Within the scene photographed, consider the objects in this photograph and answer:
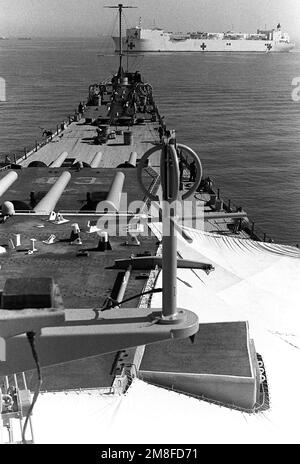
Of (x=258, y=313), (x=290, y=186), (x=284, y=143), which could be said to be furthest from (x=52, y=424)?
(x=284, y=143)

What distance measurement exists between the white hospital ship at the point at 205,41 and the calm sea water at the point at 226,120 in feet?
182

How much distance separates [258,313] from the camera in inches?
680

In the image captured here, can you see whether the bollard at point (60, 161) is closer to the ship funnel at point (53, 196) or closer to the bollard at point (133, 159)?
the bollard at point (133, 159)

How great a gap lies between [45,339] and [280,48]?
659 ft

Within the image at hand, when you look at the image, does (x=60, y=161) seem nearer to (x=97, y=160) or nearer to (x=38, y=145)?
(x=97, y=160)

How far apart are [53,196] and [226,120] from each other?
44314 mm

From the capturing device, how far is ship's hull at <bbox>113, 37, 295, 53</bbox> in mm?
181825

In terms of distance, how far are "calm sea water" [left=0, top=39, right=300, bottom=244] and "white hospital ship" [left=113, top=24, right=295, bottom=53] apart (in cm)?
5535

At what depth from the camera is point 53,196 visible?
27812 mm

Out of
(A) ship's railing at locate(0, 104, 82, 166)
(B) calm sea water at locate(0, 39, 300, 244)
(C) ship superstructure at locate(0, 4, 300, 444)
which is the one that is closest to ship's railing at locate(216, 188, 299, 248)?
(B) calm sea water at locate(0, 39, 300, 244)

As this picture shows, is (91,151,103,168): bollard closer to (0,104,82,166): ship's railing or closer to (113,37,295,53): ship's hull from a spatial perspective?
(0,104,82,166): ship's railing

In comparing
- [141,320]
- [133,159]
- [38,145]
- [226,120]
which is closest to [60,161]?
[133,159]

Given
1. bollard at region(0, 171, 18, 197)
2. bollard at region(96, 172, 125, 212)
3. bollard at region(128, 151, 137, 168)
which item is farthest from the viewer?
bollard at region(128, 151, 137, 168)
